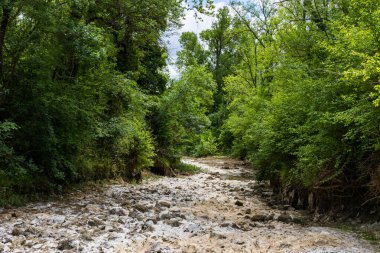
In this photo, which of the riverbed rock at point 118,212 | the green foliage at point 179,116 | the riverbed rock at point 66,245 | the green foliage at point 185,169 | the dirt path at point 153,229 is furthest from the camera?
the green foliage at point 185,169

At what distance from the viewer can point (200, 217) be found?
8.61m

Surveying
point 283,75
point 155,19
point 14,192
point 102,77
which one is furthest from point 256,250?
point 283,75

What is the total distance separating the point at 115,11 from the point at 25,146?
5801 millimetres

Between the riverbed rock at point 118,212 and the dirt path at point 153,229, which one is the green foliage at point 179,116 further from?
the riverbed rock at point 118,212

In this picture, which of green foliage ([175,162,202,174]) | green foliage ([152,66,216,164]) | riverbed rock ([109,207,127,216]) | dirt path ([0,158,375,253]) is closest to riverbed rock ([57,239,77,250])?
dirt path ([0,158,375,253])

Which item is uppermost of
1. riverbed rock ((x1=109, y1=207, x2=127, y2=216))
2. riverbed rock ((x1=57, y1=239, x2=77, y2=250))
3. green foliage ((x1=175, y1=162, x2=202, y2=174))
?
riverbed rock ((x1=57, y1=239, x2=77, y2=250))

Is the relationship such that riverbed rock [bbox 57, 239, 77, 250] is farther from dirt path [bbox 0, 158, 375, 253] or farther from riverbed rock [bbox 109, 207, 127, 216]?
riverbed rock [bbox 109, 207, 127, 216]

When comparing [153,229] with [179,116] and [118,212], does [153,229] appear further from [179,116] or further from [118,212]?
[179,116]

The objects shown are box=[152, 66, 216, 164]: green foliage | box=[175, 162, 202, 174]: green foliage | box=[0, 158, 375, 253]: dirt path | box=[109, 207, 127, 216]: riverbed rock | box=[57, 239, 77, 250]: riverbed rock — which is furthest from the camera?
box=[175, 162, 202, 174]: green foliage

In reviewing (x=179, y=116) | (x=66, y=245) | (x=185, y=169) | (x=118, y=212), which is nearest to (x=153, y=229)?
(x=118, y=212)

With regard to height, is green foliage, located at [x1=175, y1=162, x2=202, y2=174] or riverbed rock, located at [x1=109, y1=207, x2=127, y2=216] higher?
riverbed rock, located at [x1=109, y1=207, x2=127, y2=216]

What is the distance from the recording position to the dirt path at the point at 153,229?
229 inches

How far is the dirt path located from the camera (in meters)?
5.81

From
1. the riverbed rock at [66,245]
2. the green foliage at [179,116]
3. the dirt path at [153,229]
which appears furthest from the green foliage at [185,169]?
the riverbed rock at [66,245]
